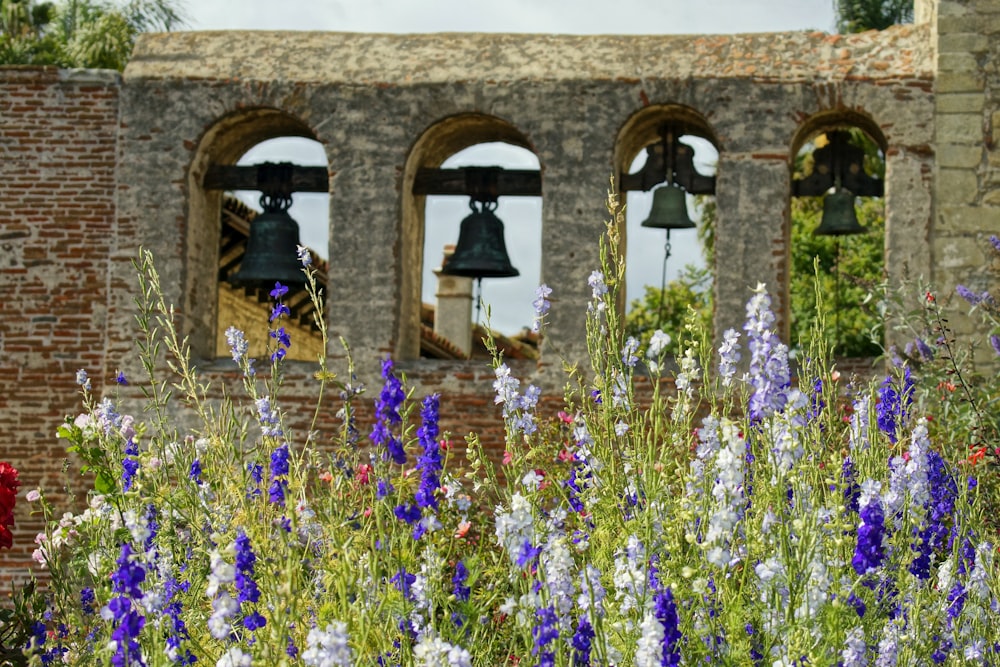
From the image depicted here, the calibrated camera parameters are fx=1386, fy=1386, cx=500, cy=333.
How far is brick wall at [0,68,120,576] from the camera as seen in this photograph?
351 inches

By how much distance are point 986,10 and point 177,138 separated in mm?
5168

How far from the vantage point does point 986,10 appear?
8.58 m

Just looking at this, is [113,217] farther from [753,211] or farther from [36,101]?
[753,211]

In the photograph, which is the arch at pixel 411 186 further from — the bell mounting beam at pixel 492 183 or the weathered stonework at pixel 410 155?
the bell mounting beam at pixel 492 183

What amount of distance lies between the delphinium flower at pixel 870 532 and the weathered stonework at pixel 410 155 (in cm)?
544

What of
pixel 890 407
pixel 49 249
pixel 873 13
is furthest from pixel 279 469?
pixel 873 13

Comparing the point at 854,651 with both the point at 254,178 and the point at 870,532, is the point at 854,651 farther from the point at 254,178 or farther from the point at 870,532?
the point at 254,178

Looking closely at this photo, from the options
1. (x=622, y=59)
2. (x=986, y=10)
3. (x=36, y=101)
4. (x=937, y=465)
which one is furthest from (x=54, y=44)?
(x=937, y=465)

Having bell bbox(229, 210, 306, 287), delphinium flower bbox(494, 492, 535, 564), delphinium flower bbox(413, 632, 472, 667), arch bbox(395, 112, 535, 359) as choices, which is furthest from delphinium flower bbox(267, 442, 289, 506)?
bell bbox(229, 210, 306, 287)

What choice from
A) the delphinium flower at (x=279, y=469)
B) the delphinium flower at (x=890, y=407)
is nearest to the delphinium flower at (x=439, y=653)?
the delphinium flower at (x=279, y=469)

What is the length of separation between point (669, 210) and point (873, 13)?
1476cm

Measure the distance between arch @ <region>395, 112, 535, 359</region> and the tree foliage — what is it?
533 inches

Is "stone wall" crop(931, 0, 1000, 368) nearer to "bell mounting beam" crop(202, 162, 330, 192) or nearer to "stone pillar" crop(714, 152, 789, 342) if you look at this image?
"stone pillar" crop(714, 152, 789, 342)

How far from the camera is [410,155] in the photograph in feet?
29.3
